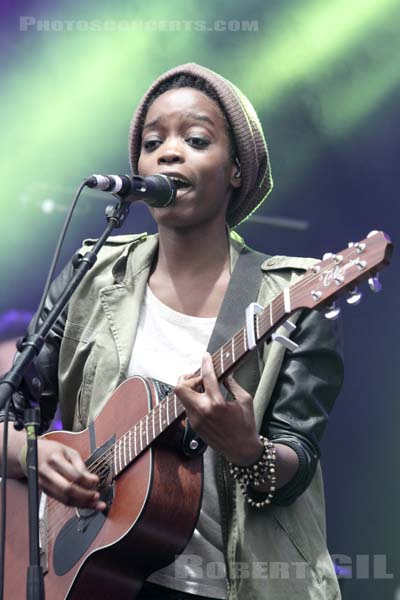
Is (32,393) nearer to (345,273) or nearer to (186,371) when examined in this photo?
(186,371)

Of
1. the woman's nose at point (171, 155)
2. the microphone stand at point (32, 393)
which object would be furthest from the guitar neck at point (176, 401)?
the woman's nose at point (171, 155)

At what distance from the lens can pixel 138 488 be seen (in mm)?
2611

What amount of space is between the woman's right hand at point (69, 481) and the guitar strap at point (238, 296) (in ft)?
1.05

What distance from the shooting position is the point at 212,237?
3154 mm

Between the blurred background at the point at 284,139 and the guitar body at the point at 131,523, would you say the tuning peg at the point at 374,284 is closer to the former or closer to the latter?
the guitar body at the point at 131,523

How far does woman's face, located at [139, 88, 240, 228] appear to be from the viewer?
3.00 meters

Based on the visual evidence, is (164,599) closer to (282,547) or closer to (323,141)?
(282,547)

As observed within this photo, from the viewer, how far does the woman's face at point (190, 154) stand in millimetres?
3000

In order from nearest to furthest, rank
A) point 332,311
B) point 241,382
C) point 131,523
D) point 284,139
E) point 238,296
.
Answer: point 332,311 → point 131,523 → point 241,382 → point 238,296 → point 284,139

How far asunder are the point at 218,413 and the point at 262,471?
0.25 meters

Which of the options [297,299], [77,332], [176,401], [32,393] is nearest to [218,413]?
[176,401]

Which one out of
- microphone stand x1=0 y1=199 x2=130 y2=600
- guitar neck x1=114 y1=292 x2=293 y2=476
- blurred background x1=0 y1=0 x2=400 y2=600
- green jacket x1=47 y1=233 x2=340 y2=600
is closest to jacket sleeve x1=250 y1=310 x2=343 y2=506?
green jacket x1=47 y1=233 x2=340 y2=600

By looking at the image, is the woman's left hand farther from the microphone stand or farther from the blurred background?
the blurred background

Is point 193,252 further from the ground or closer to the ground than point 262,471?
further from the ground
